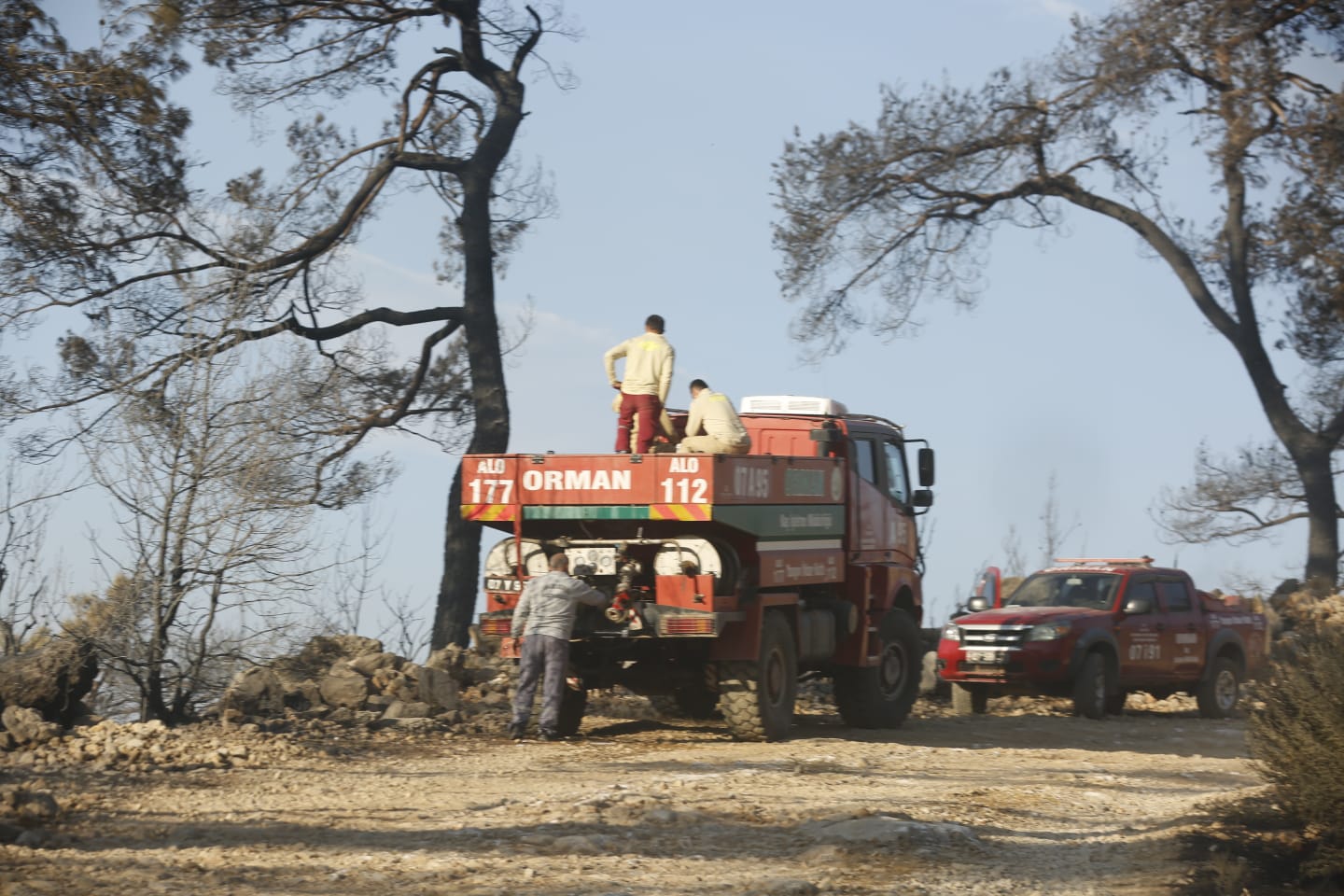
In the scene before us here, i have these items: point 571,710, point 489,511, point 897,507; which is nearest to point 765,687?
point 571,710

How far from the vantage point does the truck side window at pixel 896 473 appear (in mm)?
16281

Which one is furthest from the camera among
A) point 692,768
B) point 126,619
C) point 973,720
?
point 973,720

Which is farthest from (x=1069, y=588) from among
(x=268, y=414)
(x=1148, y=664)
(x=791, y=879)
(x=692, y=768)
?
(x=791, y=879)

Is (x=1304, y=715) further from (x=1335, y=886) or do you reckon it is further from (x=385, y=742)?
(x=385, y=742)

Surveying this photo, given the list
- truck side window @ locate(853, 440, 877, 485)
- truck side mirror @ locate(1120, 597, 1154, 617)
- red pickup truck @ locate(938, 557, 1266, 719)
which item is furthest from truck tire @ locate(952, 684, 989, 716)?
truck side window @ locate(853, 440, 877, 485)

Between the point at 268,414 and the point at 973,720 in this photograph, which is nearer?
the point at 268,414

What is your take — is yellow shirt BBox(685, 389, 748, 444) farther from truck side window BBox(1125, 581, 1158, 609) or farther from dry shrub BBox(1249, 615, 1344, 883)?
truck side window BBox(1125, 581, 1158, 609)

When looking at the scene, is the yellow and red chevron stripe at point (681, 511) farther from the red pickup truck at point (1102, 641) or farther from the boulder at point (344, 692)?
the red pickup truck at point (1102, 641)

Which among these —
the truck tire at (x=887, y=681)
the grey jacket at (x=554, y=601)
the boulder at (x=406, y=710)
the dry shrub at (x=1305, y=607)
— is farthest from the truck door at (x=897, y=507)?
the dry shrub at (x=1305, y=607)

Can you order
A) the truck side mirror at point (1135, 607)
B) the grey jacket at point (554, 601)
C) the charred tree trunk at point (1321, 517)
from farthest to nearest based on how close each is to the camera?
the charred tree trunk at point (1321, 517) → the truck side mirror at point (1135, 607) → the grey jacket at point (554, 601)

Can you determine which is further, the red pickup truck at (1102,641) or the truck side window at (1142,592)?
the truck side window at (1142,592)

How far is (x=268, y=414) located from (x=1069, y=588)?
1066 centimetres

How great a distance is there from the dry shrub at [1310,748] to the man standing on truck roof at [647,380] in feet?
20.8

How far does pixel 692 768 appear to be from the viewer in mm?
11828
